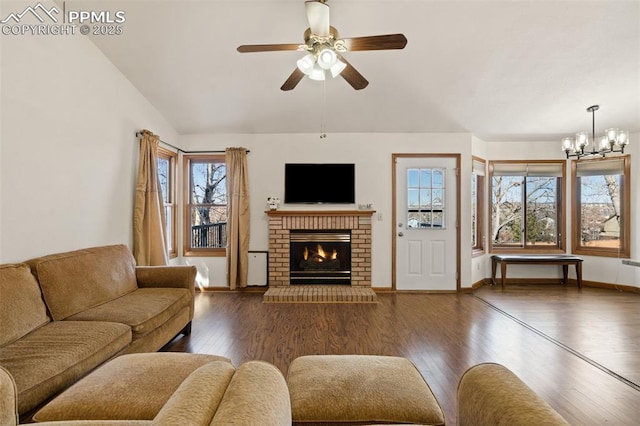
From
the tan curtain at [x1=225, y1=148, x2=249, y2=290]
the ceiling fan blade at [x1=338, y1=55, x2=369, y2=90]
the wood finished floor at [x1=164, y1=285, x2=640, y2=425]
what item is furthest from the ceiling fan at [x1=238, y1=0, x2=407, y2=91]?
the tan curtain at [x1=225, y1=148, x2=249, y2=290]

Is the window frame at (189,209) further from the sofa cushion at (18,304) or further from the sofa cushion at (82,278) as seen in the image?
the sofa cushion at (18,304)

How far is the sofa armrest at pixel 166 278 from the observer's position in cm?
310

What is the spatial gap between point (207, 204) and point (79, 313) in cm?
283

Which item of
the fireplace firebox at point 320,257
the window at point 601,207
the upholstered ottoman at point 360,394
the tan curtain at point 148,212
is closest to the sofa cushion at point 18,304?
the tan curtain at point 148,212

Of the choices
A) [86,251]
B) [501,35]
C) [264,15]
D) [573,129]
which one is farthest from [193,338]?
[573,129]

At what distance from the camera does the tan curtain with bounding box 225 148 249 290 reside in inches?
184

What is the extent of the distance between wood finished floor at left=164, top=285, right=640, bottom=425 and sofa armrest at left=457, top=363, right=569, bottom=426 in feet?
3.33

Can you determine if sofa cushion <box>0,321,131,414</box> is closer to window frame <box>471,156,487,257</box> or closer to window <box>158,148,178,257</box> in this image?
window <box>158,148,178,257</box>

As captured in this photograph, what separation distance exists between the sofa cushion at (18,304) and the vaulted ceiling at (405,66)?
236 centimetres

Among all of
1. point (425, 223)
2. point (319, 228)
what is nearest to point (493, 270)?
point (425, 223)

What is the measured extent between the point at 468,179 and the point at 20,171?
5232 mm

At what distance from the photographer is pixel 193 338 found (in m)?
3.05

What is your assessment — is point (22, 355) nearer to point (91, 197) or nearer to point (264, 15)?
point (91, 197)

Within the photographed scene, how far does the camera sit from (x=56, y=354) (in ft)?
5.47
